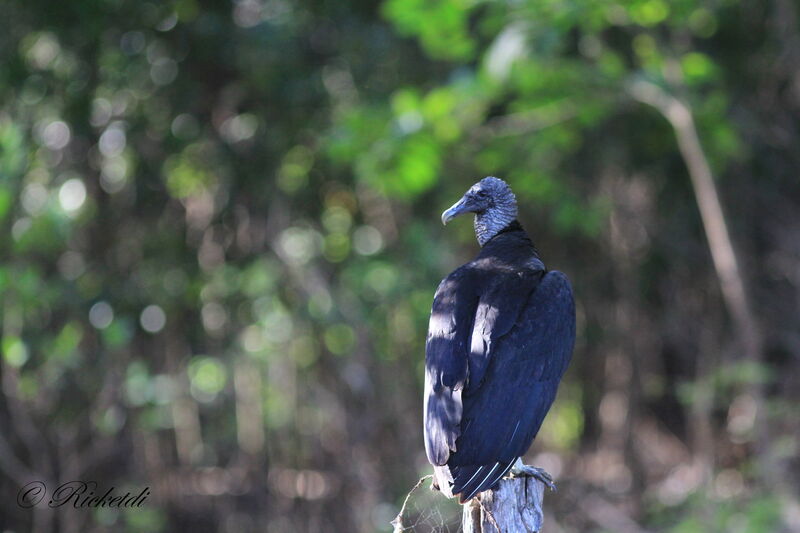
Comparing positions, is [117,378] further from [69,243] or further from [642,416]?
[642,416]

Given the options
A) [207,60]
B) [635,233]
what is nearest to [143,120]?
[207,60]

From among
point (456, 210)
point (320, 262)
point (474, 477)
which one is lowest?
point (320, 262)

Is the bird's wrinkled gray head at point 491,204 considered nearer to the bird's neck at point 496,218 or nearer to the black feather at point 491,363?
the bird's neck at point 496,218

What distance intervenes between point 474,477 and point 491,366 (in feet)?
1.14

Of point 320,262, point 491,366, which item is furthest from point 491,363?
point 320,262

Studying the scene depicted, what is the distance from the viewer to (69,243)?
548 cm

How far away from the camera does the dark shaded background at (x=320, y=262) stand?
5164mm

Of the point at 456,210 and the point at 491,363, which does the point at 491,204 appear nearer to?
the point at 456,210

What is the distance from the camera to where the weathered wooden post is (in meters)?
2.39

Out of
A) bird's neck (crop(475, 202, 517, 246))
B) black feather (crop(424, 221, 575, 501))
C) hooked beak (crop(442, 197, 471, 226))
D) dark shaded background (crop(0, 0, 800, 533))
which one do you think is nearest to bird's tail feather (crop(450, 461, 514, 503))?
black feather (crop(424, 221, 575, 501))

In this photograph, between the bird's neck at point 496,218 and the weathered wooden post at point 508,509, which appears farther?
the bird's neck at point 496,218

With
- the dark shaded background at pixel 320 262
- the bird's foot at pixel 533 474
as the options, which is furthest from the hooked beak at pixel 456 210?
the dark shaded background at pixel 320 262

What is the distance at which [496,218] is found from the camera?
3291 mm

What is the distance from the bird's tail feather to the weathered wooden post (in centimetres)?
4
